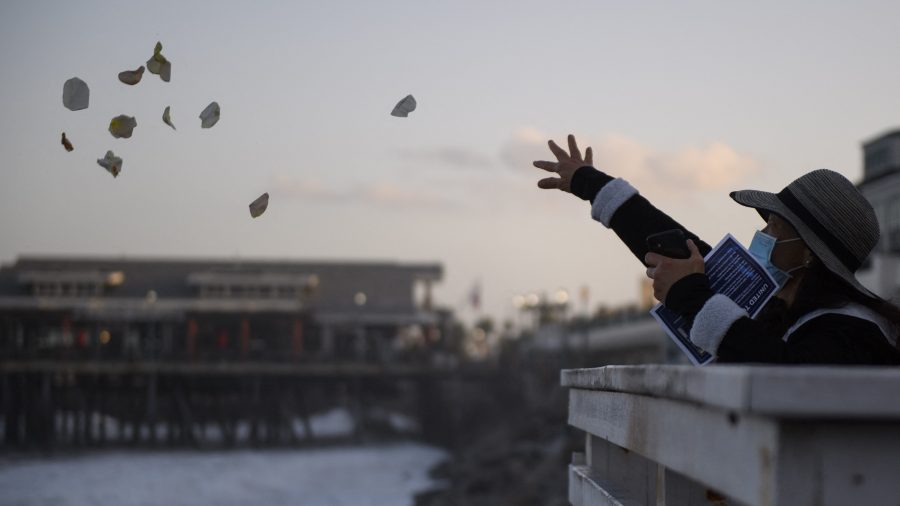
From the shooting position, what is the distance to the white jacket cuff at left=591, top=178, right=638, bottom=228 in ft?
10.9

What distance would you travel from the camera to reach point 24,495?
36219mm

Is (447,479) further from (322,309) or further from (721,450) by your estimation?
(721,450)

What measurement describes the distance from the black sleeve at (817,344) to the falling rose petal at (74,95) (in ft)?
8.11

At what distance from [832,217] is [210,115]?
88.3 inches

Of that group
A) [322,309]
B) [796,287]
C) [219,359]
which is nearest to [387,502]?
[219,359]

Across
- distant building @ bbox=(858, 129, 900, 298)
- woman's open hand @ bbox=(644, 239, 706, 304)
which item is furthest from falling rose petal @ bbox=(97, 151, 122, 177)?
distant building @ bbox=(858, 129, 900, 298)

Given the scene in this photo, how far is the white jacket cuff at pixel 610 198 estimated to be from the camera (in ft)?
10.9

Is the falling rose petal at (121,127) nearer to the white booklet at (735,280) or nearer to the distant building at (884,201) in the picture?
the white booklet at (735,280)

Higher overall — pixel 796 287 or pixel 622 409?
pixel 796 287

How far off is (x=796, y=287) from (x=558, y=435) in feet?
129

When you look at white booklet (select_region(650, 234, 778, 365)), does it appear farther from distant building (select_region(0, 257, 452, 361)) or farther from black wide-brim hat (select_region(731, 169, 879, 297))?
distant building (select_region(0, 257, 452, 361))

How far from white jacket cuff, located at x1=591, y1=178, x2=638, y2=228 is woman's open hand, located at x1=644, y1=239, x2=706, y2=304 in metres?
0.53

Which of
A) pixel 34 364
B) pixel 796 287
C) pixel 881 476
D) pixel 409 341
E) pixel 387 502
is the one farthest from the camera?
pixel 409 341

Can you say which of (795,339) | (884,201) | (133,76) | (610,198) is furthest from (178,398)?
(795,339)
